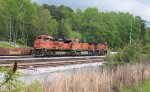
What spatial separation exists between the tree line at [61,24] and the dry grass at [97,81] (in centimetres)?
4403

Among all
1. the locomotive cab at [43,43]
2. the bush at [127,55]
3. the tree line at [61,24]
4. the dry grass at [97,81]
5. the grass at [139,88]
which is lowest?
the grass at [139,88]

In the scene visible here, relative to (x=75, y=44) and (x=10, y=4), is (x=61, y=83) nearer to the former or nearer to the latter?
(x=75, y=44)

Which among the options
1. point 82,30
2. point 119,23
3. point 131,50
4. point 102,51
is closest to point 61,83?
point 131,50

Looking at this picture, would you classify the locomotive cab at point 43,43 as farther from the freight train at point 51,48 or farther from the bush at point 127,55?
the bush at point 127,55

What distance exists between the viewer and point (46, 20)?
9231 cm

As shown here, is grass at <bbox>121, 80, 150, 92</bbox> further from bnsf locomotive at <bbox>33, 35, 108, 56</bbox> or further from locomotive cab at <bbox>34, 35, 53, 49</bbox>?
locomotive cab at <bbox>34, 35, 53, 49</bbox>

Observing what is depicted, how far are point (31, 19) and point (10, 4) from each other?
5.80 m

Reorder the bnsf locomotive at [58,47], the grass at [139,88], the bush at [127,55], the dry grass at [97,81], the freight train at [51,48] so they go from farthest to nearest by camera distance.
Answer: the bnsf locomotive at [58,47], the freight train at [51,48], the bush at [127,55], the grass at [139,88], the dry grass at [97,81]

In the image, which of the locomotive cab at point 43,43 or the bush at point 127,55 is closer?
→ the bush at point 127,55

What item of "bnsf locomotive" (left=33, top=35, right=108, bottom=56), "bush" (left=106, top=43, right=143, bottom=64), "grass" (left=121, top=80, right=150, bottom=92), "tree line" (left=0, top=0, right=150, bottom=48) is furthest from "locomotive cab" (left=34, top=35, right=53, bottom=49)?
"grass" (left=121, top=80, right=150, bottom=92)

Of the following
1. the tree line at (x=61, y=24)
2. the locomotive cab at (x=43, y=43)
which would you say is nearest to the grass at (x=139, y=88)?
the locomotive cab at (x=43, y=43)

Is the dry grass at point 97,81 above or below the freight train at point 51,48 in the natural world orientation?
below

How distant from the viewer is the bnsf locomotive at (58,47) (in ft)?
154

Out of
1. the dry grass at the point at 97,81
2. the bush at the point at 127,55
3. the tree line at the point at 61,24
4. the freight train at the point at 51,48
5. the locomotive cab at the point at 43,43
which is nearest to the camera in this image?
the dry grass at the point at 97,81
